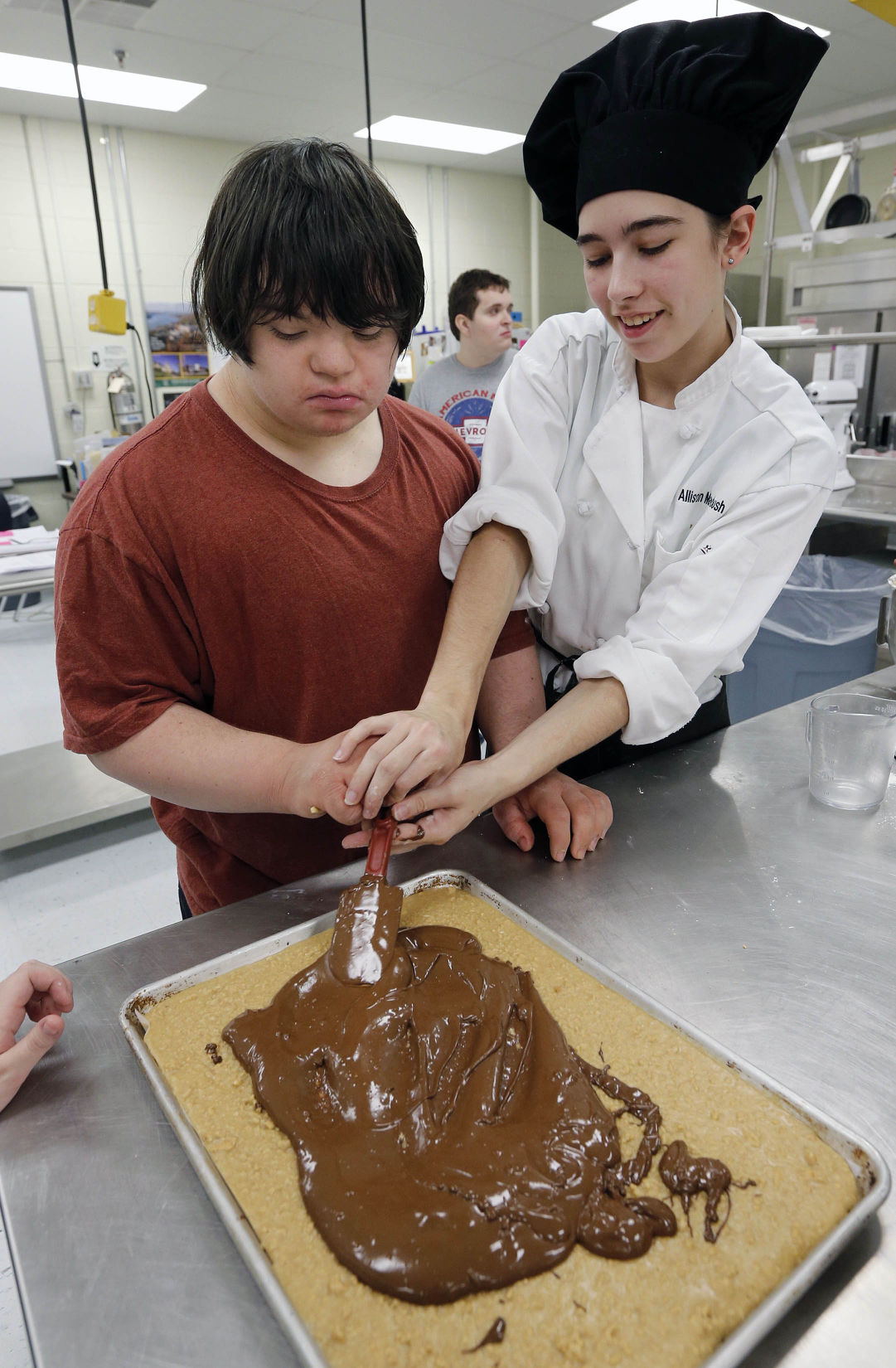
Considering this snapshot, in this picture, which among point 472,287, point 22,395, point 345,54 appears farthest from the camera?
point 22,395

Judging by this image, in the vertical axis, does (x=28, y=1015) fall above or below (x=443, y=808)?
below

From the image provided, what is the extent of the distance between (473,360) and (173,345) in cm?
339

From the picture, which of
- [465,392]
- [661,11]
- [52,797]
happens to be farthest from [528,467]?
[661,11]

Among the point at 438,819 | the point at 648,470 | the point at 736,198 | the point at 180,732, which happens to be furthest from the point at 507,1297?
the point at 736,198

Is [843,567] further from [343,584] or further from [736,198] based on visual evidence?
[343,584]

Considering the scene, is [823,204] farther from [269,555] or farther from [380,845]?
[380,845]

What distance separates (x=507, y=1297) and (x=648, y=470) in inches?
43.9

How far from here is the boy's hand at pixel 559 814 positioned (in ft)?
3.93

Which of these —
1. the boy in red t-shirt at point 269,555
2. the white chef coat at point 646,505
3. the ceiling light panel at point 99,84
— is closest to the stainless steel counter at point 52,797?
the boy in red t-shirt at point 269,555

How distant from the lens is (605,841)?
4.05 feet

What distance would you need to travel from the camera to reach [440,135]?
6754 mm

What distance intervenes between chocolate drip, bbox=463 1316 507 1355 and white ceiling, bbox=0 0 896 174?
4959 mm

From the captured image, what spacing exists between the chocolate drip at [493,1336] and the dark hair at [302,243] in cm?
90

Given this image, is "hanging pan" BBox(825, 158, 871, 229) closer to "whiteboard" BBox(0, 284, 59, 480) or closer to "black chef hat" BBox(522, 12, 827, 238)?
"black chef hat" BBox(522, 12, 827, 238)
